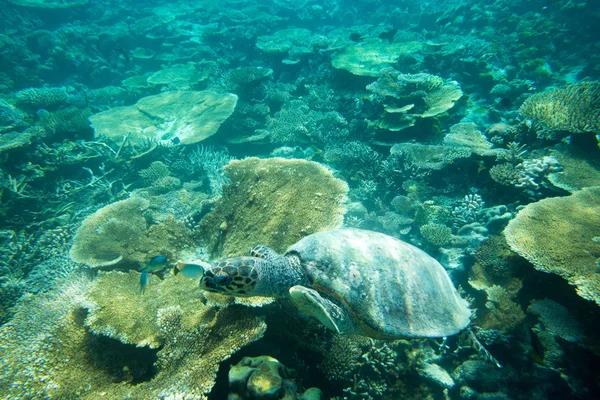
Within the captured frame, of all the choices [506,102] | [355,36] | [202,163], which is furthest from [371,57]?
[202,163]

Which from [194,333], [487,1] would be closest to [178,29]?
[487,1]

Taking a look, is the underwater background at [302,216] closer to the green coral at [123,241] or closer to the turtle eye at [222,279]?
the green coral at [123,241]

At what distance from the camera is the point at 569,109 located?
18.3 feet

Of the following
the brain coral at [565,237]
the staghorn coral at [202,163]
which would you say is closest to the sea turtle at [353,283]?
the brain coral at [565,237]

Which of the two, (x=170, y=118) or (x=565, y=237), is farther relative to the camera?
(x=170, y=118)

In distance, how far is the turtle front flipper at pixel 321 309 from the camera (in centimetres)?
213

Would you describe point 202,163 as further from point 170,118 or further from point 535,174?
point 535,174

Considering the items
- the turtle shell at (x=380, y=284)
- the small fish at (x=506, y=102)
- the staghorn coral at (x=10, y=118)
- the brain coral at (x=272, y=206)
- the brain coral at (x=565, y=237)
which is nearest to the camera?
the turtle shell at (x=380, y=284)

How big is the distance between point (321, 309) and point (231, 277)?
0.90 meters

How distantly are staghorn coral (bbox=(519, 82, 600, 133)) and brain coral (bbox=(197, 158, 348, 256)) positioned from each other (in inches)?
204

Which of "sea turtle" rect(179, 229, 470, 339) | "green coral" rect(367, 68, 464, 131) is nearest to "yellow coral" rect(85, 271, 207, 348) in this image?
"sea turtle" rect(179, 229, 470, 339)

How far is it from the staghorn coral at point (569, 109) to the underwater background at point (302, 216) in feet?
0.14

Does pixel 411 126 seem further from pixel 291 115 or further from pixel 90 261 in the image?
pixel 90 261

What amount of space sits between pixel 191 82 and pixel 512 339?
14434 mm
